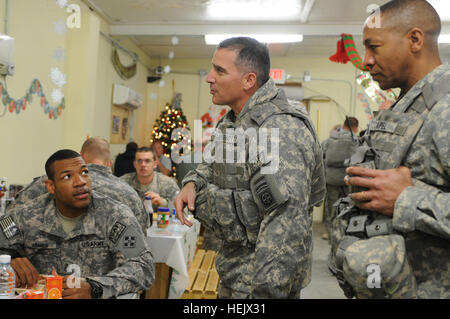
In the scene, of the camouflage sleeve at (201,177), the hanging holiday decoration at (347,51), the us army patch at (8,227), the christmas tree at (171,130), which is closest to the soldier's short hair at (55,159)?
the us army patch at (8,227)

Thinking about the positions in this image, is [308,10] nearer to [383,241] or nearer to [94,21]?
[94,21]

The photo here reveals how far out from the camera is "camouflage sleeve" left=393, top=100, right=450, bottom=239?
91 cm

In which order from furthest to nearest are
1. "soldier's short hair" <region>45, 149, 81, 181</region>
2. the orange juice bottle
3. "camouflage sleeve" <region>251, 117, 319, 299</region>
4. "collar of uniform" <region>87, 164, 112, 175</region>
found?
"collar of uniform" <region>87, 164, 112, 175</region>, "soldier's short hair" <region>45, 149, 81, 181</region>, the orange juice bottle, "camouflage sleeve" <region>251, 117, 319, 299</region>

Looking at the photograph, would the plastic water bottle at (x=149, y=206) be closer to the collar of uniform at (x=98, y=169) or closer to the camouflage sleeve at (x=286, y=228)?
the collar of uniform at (x=98, y=169)

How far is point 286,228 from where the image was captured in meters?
1.34

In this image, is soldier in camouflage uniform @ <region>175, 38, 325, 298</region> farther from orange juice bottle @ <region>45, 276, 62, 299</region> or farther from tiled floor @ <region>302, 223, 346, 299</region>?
tiled floor @ <region>302, 223, 346, 299</region>

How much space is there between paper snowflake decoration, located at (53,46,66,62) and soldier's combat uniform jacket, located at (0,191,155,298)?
257cm

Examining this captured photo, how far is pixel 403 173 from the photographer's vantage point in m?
0.98

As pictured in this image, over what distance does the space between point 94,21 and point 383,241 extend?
190 inches

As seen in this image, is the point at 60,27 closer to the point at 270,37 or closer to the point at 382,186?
the point at 270,37

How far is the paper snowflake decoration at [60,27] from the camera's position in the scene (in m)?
3.79

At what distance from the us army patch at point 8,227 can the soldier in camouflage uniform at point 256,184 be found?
95 centimetres

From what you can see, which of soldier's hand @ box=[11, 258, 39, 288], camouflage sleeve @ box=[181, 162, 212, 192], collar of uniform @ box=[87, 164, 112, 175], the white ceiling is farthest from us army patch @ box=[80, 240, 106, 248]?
the white ceiling

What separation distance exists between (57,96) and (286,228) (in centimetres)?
375
